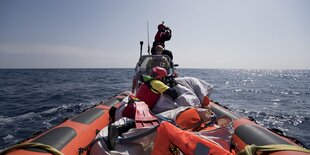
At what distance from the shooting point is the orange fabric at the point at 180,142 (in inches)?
60.2

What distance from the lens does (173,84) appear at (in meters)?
3.77

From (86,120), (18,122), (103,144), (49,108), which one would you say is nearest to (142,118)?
(103,144)

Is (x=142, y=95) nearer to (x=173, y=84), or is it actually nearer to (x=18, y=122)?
(x=173, y=84)

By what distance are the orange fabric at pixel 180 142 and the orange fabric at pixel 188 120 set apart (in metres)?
0.85

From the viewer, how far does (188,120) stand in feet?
8.37

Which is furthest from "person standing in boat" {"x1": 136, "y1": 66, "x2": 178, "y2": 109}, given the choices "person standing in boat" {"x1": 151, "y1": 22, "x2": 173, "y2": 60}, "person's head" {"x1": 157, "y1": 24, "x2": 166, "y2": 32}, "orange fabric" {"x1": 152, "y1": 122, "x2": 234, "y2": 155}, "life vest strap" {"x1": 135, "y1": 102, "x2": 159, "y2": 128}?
"person's head" {"x1": 157, "y1": 24, "x2": 166, "y2": 32}

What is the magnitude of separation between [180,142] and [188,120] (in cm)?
97

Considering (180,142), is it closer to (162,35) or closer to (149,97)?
(149,97)

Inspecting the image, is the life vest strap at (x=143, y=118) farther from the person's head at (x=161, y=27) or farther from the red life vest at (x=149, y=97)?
the person's head at (x=161, y=27)

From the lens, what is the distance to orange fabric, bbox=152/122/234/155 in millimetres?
1530

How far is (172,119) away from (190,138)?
37.1 inches

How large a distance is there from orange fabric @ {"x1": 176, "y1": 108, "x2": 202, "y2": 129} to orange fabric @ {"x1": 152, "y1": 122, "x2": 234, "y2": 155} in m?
0.85

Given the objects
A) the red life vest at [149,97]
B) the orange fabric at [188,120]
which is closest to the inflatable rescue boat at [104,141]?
the orange fabric at [188,120]

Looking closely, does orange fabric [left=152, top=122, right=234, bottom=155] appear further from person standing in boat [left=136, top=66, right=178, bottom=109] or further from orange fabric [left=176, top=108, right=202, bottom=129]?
person standing in boat [left=136, top=66, right=178, bottom=109]
